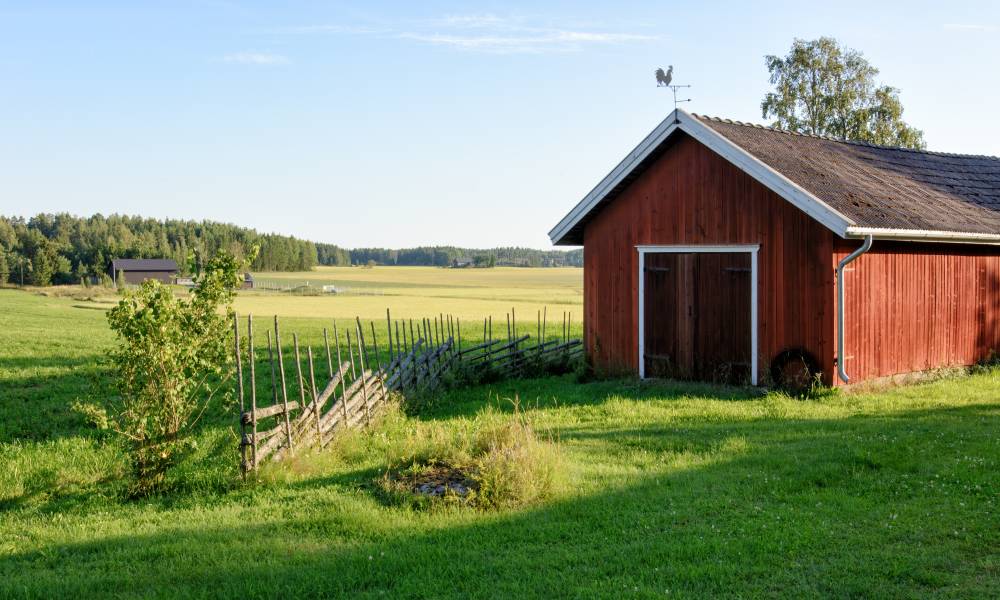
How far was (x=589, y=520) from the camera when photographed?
7.73 meters

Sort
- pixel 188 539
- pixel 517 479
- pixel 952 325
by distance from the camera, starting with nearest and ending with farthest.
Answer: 1. pixel 188 539
2. pixel 517 479
3. pixel 952 325

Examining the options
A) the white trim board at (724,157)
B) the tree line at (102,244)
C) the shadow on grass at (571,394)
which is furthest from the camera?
the tree line at (102,244)

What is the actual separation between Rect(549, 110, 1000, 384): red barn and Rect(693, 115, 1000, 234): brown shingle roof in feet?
0.18

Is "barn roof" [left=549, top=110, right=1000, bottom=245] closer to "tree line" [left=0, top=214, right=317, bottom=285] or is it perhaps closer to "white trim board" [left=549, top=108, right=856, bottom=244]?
"white trim board" [left=549, top=108, right=856, bottom=244]

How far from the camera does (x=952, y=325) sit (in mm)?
16781

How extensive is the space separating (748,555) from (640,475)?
2693 millimetres

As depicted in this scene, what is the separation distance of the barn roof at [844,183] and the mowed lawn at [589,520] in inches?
134

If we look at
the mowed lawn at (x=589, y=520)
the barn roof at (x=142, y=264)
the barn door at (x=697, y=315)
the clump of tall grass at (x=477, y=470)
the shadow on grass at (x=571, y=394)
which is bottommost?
the shadow on grass at (x=571, y=394)

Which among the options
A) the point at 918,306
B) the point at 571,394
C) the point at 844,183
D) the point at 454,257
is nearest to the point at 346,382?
the point at 571,394

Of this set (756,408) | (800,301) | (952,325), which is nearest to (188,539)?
(756,408)

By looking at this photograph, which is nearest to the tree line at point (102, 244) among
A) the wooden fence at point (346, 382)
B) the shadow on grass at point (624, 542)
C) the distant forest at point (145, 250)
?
the distant forest at point (145, 250)

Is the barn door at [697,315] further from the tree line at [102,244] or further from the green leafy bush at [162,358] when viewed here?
the tree line at [102,244]

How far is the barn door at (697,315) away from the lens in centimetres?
1529

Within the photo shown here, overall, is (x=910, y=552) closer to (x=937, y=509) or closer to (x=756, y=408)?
(x=937, y=509)
